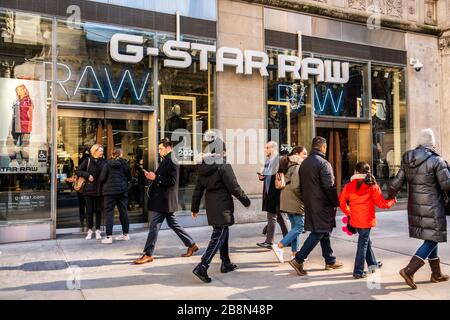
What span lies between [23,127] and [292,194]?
5682 mm

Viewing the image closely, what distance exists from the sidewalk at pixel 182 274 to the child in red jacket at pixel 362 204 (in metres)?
0.40

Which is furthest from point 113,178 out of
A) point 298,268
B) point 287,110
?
point 287,110

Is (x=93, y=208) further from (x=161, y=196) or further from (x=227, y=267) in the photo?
(x=227, y=267)

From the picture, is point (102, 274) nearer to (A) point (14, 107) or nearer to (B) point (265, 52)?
(A) point (14, 107)

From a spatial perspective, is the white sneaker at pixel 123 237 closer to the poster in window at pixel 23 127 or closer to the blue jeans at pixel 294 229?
the poster in window at pixel 23 127

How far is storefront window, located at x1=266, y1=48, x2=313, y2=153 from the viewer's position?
11.5 meters

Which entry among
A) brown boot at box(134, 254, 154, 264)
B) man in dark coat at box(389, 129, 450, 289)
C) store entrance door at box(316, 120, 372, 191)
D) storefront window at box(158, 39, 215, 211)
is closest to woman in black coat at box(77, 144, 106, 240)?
storefront window at box(158, 39, 215, 211)

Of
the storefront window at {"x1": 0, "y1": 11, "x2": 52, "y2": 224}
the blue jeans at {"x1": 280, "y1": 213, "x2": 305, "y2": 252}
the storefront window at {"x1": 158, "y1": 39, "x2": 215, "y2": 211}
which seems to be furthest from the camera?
the storefront window at {"x1": 158, "y1": 39, "x2": 215, "y2": 211}

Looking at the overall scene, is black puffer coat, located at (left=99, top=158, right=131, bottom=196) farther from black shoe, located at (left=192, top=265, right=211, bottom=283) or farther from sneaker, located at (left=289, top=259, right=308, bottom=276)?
sneaker, located at (left=289, top=259, right=308, bottom=276)

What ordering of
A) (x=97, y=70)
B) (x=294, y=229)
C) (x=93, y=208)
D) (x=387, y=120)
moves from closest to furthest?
(x=294, y=229)
(x=93, y=208)
(x=97, y=70)
(x=387, y=120)

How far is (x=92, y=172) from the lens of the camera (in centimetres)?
888

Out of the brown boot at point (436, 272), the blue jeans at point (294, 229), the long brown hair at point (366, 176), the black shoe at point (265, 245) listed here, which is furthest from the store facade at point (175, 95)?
the brown boot at point (436, 272)

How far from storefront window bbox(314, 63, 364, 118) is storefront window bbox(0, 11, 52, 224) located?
7.03 metres

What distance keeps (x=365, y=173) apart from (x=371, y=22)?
28.8ft
